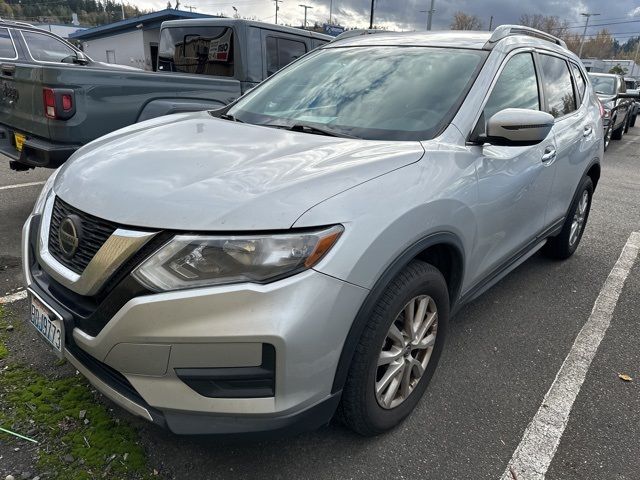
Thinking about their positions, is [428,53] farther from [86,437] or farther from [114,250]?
[86,437]

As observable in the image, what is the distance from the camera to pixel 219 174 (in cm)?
193

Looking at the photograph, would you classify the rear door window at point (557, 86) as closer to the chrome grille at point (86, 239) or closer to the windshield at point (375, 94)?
the windshield at point (375, 94)

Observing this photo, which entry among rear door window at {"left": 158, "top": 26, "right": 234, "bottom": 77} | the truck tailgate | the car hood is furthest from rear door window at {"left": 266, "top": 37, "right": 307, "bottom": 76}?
the car hood

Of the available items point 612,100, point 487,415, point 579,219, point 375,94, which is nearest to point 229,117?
point 375,94

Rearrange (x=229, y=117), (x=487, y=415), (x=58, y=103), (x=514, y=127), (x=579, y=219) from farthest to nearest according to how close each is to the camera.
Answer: (x=579, y=219) → (x=58, y=103) → (x=229, y=117) → (x=487, y=415) → (x=514, y=127)

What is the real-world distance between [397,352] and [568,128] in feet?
8.21

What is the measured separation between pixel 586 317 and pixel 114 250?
10.6 feet

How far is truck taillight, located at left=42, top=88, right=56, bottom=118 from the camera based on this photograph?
4.05 meters

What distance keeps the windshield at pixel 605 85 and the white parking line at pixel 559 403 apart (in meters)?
11.5

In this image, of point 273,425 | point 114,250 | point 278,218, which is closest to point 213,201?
point 278,218

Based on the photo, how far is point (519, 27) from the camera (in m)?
3.16

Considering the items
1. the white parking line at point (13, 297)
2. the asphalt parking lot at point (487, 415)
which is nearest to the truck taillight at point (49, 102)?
the asphalt parking lot at point (487, 415)

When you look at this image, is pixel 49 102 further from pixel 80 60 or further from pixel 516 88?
pixel 516 88

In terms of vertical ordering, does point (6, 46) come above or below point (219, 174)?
above
